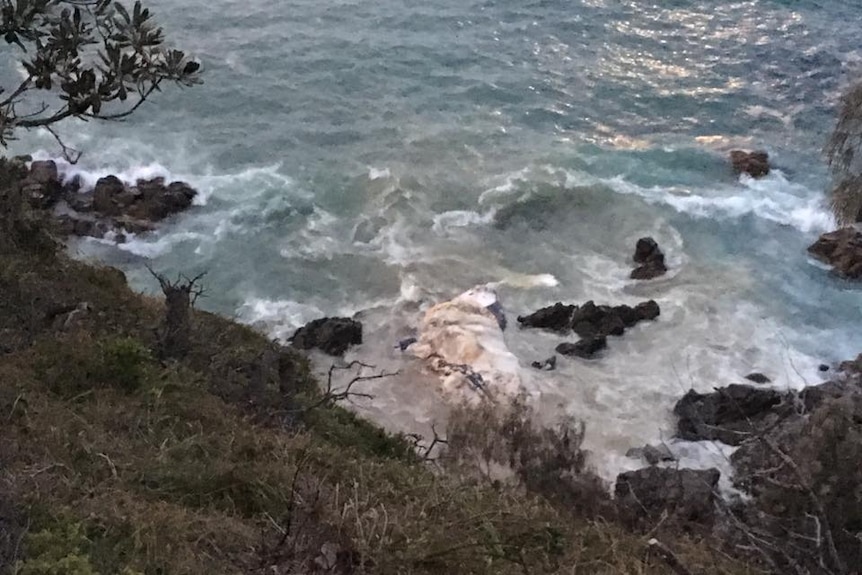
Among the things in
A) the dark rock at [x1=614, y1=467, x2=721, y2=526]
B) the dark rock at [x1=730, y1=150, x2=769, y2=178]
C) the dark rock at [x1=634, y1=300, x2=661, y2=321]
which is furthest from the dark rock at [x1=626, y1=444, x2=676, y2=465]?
the dark rock at [x1=730, y1=150, x2=769, y2=178]

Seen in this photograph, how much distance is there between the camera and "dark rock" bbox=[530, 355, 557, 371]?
61.0 feet

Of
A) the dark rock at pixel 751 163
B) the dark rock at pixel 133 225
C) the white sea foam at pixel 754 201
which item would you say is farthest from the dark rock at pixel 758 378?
the dark rock at pixel 133 225

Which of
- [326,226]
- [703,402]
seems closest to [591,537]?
[703,402]

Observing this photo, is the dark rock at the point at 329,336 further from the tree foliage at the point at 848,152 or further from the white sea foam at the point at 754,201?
the tree foliage at the point at 848,152

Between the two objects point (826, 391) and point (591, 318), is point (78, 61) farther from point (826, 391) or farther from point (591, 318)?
point (591, 318)

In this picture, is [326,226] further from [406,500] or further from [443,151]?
[406,500]

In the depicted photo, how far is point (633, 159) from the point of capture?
26.4 m

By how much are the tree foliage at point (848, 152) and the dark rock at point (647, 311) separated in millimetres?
4605

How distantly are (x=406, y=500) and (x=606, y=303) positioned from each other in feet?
48.5

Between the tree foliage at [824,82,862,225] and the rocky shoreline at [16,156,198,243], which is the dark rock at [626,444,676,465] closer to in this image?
the tree foliage at [824,82,862,225]

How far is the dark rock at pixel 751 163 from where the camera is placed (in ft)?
84.2

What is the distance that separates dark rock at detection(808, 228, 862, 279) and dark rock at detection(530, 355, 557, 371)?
831 centimetres

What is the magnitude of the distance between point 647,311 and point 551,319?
7.41 feet

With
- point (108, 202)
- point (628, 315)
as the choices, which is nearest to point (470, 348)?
point (628, 315)
